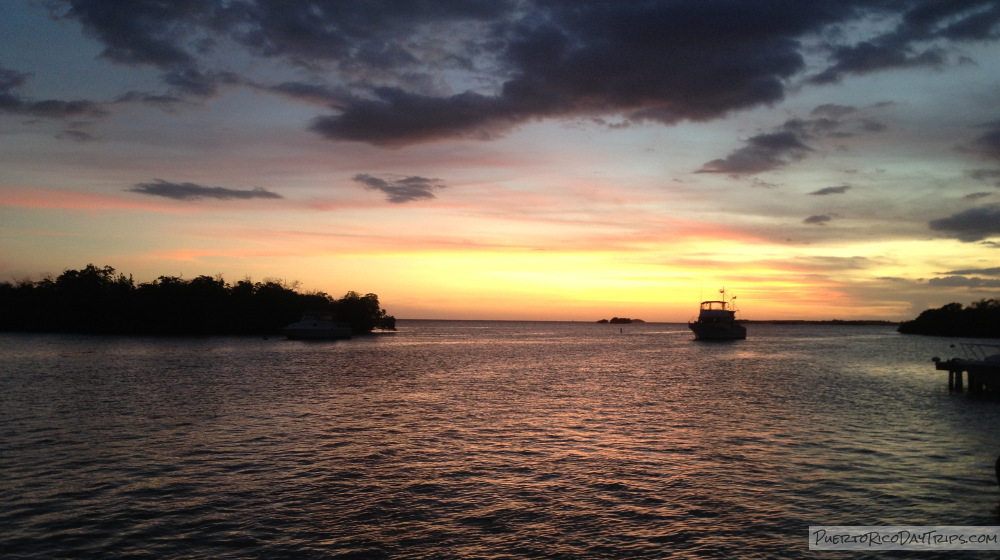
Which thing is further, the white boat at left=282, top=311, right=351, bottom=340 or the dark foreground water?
the white boat at left=282, top=311, right=351, bottom=340

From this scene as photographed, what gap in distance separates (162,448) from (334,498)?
10874 mm

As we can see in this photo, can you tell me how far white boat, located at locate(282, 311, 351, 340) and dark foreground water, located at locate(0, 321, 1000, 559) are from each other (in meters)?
82.4

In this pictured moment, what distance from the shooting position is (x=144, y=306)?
142 metres

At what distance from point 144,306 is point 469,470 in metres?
144

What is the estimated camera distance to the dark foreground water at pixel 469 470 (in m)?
15.5

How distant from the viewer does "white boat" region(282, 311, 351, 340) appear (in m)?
129

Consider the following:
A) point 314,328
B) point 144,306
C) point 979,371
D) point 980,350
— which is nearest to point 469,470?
point 979,371

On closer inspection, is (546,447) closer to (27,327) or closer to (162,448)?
(162,448)

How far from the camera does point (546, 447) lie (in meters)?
26.8

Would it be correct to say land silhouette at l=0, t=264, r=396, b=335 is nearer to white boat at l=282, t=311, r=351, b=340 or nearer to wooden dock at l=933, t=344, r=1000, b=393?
white boat at l=282, t=311, r=351, b=340

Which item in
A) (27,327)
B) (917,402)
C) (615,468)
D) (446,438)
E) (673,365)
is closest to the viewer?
(615,468)

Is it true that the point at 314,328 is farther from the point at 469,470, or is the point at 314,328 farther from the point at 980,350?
the point at 469,470

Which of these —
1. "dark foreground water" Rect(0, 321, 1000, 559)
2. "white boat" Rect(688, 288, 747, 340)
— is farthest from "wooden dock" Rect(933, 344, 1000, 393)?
"white boat" Rect(688, 288, 747, 340)

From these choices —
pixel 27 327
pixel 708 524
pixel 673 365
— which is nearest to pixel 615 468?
pixel 708 524
